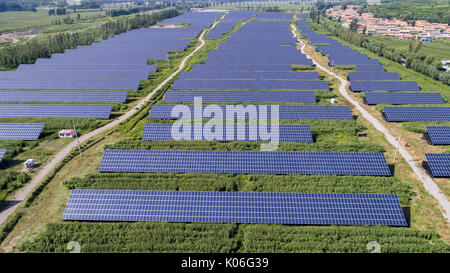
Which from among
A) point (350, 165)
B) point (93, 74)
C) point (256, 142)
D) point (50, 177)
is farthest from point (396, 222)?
point (93, 74)

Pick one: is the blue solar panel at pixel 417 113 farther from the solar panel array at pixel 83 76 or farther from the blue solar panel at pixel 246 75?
the solar panel array at pixel 83 76

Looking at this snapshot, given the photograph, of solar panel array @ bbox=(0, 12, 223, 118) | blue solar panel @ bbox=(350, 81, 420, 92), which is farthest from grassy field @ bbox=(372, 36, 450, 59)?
solar panel array @ bbox=(0, 12, 223, 118)

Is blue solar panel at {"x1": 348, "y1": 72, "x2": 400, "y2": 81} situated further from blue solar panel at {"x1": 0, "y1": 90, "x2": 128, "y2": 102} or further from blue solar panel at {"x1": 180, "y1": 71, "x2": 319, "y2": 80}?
blue solar panel at {"x1": 0, "y1": 90, "x2": 128, "y2": 102}

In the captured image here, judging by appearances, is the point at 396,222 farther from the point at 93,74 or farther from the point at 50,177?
the point at 93,74

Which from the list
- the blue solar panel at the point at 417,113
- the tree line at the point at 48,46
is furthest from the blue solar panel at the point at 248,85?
the tree line at the point at 48,46

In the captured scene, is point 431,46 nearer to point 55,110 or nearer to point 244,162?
point 244,162
